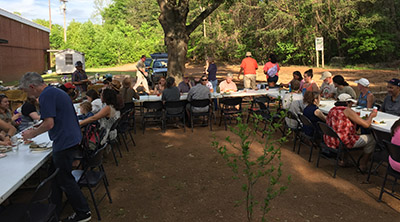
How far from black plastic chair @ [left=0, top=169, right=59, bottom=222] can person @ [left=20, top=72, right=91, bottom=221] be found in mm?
376

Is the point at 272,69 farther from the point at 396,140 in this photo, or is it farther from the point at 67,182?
the point at 67,182

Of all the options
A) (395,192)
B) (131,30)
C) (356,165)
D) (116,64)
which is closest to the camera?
(395,192)

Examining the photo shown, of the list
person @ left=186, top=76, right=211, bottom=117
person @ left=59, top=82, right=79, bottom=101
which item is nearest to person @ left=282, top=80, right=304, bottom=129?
person @ left=186, top=76, right=211, bottom=117

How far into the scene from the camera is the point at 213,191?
14.3 feet

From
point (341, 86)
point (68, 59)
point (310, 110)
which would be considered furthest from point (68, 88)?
point (68, 59)

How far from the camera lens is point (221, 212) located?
378cm

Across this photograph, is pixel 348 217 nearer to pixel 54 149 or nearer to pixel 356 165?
pixel 356 165

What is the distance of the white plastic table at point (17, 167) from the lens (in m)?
2.64

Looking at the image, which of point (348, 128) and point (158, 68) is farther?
point (158, 68)

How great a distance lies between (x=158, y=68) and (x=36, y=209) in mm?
15055

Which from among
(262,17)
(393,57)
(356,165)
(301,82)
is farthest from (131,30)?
(356,165)

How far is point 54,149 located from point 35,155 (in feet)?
1.12

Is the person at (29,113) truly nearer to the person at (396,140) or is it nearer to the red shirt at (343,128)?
the red shirt at (343,128)

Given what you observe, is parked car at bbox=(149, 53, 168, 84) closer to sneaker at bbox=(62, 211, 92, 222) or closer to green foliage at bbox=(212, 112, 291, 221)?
green foliage at bbox=(212, 112, 291, 221)
